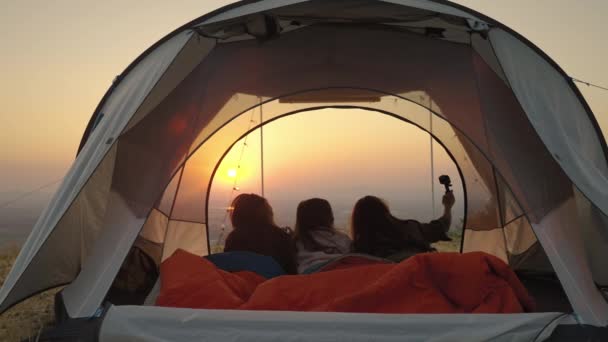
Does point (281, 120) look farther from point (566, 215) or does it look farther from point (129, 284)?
point (566, 215)

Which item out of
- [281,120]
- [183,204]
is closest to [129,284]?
[183,204]

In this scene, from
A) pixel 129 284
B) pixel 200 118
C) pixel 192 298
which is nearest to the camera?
pixel 192 298

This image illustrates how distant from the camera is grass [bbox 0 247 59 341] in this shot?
297 centimetres

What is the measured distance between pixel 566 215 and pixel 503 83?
0.82 metres

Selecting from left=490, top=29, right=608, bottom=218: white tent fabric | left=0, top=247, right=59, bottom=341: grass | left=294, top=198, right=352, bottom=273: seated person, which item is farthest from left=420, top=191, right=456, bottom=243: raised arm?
left=0, top=247, right=59, bottom=341: grass

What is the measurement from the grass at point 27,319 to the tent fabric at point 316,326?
1.03m

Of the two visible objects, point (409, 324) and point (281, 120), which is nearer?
point (409, 324)

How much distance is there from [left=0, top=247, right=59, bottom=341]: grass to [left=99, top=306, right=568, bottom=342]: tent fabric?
40.6 inches

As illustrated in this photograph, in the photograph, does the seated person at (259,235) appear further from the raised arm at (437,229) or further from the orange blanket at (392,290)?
the raised arm at (437,229)

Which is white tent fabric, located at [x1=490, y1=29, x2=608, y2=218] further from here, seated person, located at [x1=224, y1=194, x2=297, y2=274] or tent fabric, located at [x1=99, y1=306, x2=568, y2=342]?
seated person, located at [x1=224, y1=194, x2=297, y2=274]

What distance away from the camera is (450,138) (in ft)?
14.3

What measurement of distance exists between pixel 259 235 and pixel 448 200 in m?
1.90

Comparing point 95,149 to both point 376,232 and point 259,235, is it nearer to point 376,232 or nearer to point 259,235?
point 259,235

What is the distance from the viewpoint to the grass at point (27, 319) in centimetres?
297
